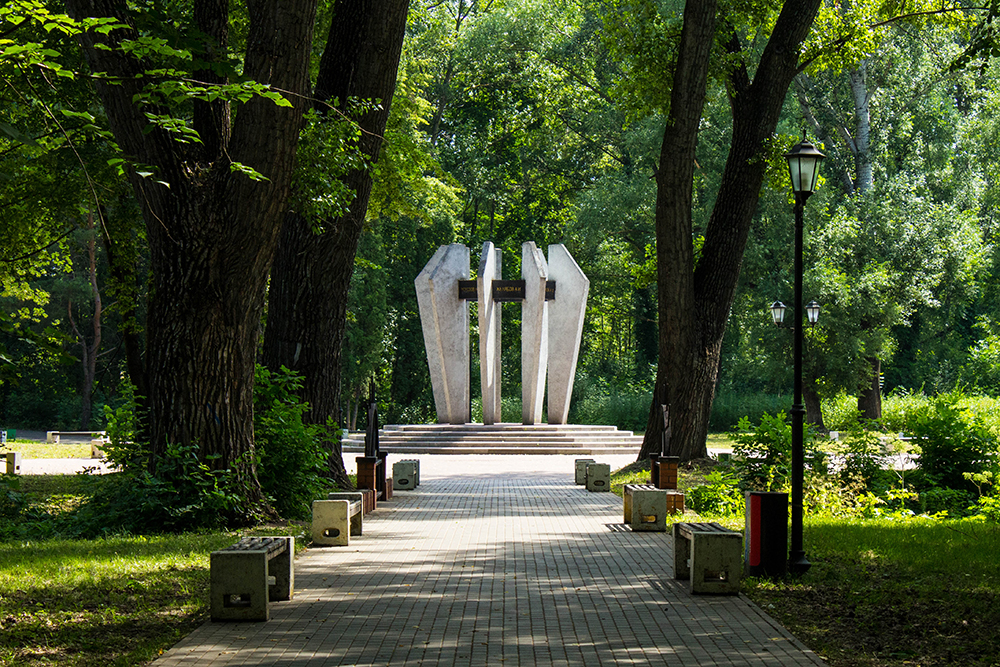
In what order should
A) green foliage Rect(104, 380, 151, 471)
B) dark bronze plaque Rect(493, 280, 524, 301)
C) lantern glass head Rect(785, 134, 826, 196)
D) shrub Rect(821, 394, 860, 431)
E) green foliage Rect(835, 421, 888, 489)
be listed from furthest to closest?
shrub Rect(821, 394, 860, 431), dark bronze plaque Rect(493, 280, 524, 301), green foliage Rect(835, 421, 888, 489), green foliage Rect(104, 380, 151, 471), lantern glass head Rect(785, 134, 826, 196)

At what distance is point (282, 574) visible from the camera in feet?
23.4

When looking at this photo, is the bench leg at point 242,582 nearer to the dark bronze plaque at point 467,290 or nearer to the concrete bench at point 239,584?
the concrete bench at point 239,584

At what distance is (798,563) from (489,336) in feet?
70.7

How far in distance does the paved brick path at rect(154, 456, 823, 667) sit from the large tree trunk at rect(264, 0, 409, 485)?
2.72m

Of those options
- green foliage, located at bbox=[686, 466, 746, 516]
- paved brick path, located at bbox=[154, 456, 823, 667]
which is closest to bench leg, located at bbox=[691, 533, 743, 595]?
paved brick path, located at bbox=[154, 456, 823, 667]

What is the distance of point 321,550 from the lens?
9648 mm

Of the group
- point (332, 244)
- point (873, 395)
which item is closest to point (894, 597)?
point (332, 244)

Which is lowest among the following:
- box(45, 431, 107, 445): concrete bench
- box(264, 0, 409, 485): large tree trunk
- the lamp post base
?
box(45, 431, 107, 445): concrete bench

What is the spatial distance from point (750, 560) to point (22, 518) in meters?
8.24

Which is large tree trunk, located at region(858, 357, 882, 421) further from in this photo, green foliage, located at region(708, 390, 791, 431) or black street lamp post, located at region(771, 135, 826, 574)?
black street lamp post, located at region(771, 135, 826, 574)

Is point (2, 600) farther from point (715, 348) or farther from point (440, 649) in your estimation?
point (715, 348)

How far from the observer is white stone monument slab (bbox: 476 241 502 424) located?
29.2 meters

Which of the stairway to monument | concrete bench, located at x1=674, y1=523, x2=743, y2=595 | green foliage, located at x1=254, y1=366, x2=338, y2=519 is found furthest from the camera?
the stairway to monument

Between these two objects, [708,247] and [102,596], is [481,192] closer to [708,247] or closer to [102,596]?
[708,247]
